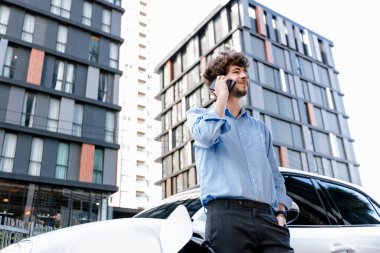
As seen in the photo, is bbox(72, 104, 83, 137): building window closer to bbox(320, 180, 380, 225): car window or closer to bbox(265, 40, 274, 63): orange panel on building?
bbox(265, 40, 274, 63): orange panel on building

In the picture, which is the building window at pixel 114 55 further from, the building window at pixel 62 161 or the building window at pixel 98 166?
the building window at pixel 62 161

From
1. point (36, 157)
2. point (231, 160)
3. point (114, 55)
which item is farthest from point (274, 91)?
point (231, 160)

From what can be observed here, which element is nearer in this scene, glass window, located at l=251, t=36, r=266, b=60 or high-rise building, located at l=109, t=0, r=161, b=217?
glass window, located at l=251, t=36, r=266, b=60

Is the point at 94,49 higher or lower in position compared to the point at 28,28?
lower

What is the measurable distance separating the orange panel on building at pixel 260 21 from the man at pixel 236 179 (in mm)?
32694

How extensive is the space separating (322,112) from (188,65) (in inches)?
579

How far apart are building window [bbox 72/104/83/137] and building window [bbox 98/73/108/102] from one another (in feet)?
5.22

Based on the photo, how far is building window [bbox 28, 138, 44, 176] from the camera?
1934 centimetres

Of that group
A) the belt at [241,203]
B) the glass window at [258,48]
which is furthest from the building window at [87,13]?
the belt at [241,203]

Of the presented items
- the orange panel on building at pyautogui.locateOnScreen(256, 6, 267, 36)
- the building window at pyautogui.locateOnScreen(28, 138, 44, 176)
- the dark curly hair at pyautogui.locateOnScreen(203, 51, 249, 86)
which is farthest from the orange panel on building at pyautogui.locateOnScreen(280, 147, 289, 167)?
the dark curly hair at pyautogui.locateOnScreen(203, 51, 249, 86)

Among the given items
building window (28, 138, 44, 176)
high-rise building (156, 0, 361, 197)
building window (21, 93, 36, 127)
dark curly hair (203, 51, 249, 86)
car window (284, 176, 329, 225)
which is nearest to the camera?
dark curly hair (203, 51, 249, 86)

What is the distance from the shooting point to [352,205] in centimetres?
303

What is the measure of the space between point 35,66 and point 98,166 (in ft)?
24.2

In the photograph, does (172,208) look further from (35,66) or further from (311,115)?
(311,115)
